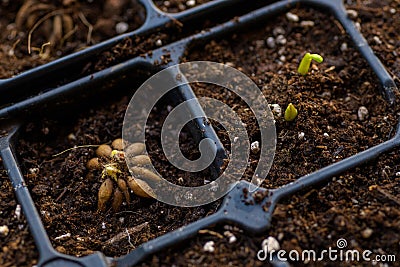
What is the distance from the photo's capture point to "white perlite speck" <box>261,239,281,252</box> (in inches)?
46.7

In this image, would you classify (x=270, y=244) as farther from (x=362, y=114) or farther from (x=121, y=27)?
(x=121, y=27)

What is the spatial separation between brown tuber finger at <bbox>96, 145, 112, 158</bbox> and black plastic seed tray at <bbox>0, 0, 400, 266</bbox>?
6.7 inches

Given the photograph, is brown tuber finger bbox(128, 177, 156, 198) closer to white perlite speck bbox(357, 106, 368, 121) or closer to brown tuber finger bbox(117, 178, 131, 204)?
brown tuber finger bbox(117, 178, 131, 204)

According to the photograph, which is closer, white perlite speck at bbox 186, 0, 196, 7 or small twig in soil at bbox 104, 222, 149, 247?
small twig in soil at bbox 104, 222, 149, 247

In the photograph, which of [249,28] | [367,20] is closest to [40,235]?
[249,28]

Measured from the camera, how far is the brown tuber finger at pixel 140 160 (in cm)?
139

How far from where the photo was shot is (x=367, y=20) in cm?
165

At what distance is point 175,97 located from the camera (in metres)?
1.51

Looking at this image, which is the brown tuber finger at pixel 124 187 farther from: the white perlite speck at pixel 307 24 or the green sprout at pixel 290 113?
the white perlite speck at pixel 307 24

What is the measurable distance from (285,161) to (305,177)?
0.10 m

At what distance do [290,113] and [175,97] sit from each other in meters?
0.32

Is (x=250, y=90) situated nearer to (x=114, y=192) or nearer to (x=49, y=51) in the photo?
(x=114, y=192)

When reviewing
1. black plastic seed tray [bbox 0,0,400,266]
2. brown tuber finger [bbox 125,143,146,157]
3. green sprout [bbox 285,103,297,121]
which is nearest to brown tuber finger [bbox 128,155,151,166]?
brown tuber finger [bbox 125,143,146,157]

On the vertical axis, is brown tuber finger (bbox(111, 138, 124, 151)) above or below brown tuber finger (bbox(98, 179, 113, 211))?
above
